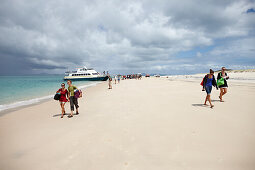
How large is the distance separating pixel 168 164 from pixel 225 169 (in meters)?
1.17

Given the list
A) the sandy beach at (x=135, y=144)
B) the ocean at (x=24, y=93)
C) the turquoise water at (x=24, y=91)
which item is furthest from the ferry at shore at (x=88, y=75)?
the sandy beach at (x=135, y=144)

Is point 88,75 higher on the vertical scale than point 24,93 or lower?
higher

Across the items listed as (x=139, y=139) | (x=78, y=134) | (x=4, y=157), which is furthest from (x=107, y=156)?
(x=4, y=157)

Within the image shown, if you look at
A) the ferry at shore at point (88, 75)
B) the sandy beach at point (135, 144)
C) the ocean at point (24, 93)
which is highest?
the ferry at shore at point (88, 75)

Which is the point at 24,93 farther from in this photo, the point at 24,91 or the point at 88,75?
the point at 88,75

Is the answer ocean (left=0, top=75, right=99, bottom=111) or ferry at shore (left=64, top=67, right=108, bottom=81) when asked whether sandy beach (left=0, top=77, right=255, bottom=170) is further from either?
ferry at shore (left=64, top=67, right=108, bottom=81)

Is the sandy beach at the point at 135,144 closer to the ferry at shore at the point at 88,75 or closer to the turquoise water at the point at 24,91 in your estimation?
the turquoise water at the point at 24,91

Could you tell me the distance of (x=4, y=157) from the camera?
A: 3.41 metres

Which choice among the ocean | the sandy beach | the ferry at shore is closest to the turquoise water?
the ocean

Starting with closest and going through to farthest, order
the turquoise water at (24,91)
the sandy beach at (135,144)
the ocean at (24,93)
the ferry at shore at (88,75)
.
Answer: the sandy beach at (135,144) < the ocean at (24,93) < the turquoise water at (24,91) < the ferry at shore at (88,75)

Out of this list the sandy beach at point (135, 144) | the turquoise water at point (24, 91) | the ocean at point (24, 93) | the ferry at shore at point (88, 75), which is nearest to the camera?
the sandy beach at point (135, 144)

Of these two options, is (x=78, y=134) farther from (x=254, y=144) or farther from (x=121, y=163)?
(x=254, y=144)

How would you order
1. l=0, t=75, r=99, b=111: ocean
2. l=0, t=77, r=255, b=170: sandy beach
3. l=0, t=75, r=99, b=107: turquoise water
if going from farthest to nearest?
l=0, t=75, r=99, b=107: turquoise water → l=0, t=75, r=99, b=111: ocean → l=0, t=77, r=255, b=170: sandy beach

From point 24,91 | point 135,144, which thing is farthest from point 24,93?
point 135,144
